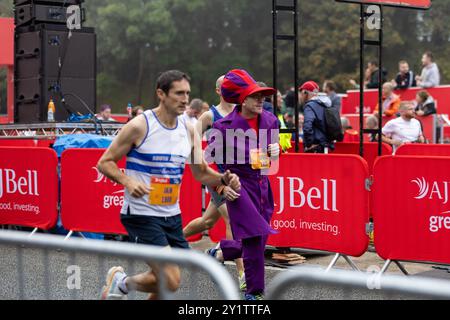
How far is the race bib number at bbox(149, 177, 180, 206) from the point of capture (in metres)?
5.43

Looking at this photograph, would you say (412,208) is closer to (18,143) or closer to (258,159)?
(258,159)

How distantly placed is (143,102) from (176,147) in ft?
186

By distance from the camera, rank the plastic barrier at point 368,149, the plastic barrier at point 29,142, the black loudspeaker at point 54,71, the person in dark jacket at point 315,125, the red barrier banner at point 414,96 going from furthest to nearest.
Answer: the red barrier banner at point 414,96, the black loudspeaker at point 54,71, the plastic barrier at point 29,142, the plastic barrier at point 368,149, the person in dark jacket at point 315,125

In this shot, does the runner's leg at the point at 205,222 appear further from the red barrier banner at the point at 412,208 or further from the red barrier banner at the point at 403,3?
the red barrier banner at the point at 403,3

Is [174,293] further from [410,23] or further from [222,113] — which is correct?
[410,23]

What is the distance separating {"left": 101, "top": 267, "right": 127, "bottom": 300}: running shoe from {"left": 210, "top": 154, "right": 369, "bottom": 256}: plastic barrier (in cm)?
416

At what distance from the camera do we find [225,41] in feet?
209

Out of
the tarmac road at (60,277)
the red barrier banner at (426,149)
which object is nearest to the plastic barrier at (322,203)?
the red barrier banner at (426,149)

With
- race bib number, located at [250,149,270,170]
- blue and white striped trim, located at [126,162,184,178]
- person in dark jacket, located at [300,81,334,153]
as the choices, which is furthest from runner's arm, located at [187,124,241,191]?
person in dark jacket, located at [300,81,334,153]

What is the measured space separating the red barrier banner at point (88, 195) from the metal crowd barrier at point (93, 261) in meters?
5.22

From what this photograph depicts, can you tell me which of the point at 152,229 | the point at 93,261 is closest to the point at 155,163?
the point at 152,229

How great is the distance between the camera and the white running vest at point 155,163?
17.8 feet

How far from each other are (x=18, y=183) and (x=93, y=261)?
22.7 ft

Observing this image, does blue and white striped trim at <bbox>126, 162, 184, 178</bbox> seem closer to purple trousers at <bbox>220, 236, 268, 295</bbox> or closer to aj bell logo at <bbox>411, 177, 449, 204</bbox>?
purple trousers at <bbox>220, 236, 268, 295</bbox>
